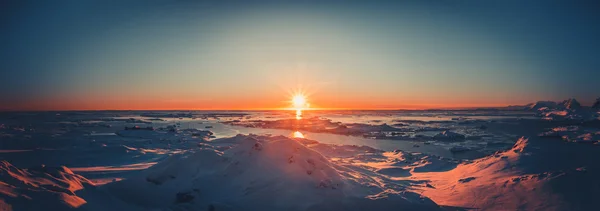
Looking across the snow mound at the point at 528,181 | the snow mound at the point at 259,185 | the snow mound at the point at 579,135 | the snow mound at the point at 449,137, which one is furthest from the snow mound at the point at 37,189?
the snow mound at the point at 449,137

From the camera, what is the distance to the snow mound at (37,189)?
5805 millimetres

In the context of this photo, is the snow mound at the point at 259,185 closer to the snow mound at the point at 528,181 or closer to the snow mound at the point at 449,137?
the snow mound at the point at 528,181

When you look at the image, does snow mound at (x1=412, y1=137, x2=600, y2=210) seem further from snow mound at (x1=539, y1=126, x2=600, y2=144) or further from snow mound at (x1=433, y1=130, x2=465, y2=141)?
snow mound at (x1=433, y1=130, x2=465, y2=141)

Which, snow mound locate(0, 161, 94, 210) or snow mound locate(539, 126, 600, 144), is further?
snow mound locate(539, 126, 600, 144)

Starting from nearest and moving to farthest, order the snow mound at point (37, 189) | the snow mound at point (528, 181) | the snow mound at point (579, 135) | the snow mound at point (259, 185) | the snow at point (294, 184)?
1. the snow mound at point (37, 189)
2. the snow at point (294, 184)
3. the snow mound at point (528, 181)
4. the snow mound at point (259, 185)
5. the snow mound at point (579, 135)

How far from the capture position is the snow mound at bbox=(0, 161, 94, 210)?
5805mm

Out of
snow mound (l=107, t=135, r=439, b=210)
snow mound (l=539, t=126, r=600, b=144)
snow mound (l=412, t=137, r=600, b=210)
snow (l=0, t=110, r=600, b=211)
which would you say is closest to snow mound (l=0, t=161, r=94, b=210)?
snow (l=0, t=110, r=600, b=211)

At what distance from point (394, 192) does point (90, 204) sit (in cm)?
782

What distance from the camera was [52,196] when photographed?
6281 mm

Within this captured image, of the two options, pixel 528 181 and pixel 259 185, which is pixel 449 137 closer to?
pixel 528 181

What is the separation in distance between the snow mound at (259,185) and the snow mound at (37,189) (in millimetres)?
1362

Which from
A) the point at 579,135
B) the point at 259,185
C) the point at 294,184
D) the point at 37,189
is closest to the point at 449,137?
the point at 579,135

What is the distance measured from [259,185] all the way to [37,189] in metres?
5.01

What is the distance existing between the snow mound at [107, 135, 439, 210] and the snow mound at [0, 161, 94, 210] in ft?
4.47
